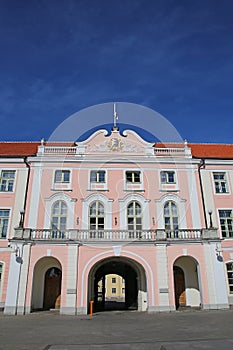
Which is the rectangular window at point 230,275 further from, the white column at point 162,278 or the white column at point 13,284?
the white column at point 13,284

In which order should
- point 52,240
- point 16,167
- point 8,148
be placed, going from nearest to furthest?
point 52,240, point 16,167, point 8,148

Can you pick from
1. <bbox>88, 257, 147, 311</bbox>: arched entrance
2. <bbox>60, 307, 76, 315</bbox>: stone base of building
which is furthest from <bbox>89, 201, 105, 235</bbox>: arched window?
<bbox>60, 307, 76, 315</bbox>: stone base of building

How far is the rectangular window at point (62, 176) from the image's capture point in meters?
19.5

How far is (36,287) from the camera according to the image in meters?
17.2

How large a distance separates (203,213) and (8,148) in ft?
50.6

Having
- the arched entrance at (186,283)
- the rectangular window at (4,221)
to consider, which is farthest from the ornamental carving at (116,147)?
the arched entrance at (186,283)

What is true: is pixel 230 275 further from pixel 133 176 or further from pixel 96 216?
pixel 96 216

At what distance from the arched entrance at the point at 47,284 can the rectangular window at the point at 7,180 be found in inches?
219

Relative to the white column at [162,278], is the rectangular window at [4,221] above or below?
above

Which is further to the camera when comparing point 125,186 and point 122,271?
point 122,271

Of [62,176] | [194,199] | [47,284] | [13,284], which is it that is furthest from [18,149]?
[194,199]

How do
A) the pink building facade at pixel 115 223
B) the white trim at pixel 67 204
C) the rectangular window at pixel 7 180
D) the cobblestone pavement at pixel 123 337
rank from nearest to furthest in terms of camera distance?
the cobblestone pavement at pixel 123 337, the pink building facade at pixel 115 223, the white trim at pixel 67 204, the rectangular window at pixel 7 180

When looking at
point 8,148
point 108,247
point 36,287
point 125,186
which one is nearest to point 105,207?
point 125,186

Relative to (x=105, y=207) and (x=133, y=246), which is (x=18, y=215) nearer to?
(x=105, y=207)
